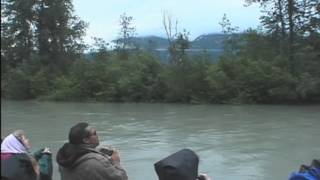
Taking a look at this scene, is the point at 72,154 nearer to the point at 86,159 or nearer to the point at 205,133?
the point at 86,159

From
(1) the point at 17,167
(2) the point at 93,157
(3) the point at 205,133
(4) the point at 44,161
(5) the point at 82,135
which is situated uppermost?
(5) the point at 82,135

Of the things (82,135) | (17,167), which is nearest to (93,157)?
(82,135)

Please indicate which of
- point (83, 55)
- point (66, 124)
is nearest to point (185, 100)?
point (66, 124)

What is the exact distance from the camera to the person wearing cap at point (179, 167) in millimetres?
3422

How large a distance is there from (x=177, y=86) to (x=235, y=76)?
117 inches

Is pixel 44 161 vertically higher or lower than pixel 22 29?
lower

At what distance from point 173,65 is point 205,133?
51.8 ft

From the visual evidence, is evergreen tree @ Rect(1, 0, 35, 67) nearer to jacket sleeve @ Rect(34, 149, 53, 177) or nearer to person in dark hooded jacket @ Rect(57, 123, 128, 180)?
jacket sleeve @ Rect(34, 149, 53, 177)

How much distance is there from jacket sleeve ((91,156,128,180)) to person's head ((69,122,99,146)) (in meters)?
0.13

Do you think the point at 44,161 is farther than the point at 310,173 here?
Yes

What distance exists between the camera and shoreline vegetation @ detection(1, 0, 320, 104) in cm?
3027

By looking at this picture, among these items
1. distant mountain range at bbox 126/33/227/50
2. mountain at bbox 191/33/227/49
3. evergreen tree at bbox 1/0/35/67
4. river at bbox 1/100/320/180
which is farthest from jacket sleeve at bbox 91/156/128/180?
evergreen tree at bbox 1/0/35/67

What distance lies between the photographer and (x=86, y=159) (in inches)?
155

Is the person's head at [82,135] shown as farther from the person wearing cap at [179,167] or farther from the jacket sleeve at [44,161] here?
the jacket sleeve at [44,161]
